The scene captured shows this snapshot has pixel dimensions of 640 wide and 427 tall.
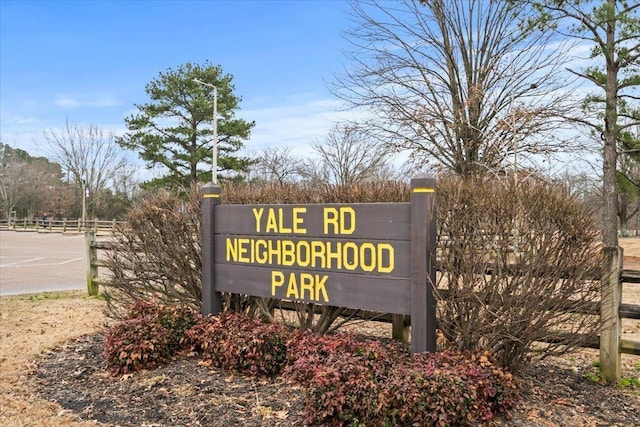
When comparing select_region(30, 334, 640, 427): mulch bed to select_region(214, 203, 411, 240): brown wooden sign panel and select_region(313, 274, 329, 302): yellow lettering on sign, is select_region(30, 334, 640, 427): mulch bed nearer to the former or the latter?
select_region(313, 274, 329, 302): yellow lettering on sign

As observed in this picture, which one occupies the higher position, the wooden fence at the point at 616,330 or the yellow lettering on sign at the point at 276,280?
the yellow lettering on sign at the point at 276,280

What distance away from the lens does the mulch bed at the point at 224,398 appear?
12.5 ft

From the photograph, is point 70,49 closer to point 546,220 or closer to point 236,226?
point 236,226

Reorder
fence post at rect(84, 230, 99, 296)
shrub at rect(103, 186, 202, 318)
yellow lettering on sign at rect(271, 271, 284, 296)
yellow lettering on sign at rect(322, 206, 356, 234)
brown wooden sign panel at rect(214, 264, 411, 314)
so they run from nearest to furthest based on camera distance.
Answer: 1. brown wooden sign panel at rect(214, 264, 411, 314)
2. yellow lettering on sign at rect(322, 206, 356, 234)
3. yellow lettering on sign at rect(271, 271, 284, 296)
4. shrub at rect(103, 186, 202, 318)
5. fence post at rect(84, 230, 99, 296)

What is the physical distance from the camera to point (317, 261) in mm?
4516

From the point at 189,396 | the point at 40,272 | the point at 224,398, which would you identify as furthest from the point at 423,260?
the point at 40,272

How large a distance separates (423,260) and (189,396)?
220 centimetres

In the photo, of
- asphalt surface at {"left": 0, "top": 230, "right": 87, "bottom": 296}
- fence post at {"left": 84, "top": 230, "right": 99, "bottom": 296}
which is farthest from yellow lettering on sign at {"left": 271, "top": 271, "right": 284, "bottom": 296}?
asphalt surface at {"left": 0, "top": 230, "right": 87, "bottom": 296}

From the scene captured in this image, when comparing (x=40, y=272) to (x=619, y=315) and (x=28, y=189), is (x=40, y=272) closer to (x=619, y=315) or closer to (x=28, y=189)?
(x=619, y=315)

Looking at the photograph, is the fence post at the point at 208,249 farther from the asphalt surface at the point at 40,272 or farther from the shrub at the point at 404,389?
the asphalt surface at the point at 40,272

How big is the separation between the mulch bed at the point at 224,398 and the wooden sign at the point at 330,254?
82cm

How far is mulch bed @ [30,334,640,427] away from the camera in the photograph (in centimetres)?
382

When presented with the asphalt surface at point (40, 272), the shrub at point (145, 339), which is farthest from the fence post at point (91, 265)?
the shrub at point (145, 339)

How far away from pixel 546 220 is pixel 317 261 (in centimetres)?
185
